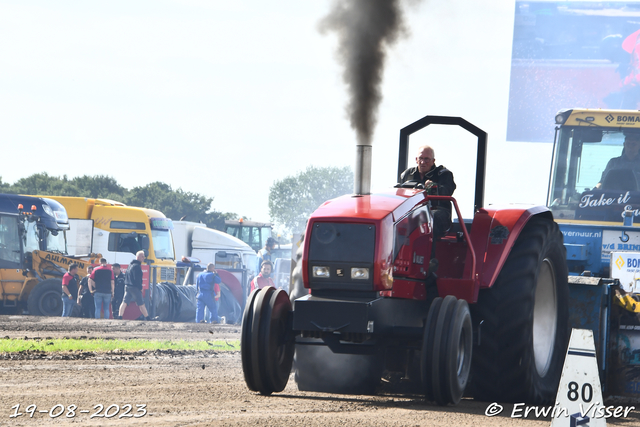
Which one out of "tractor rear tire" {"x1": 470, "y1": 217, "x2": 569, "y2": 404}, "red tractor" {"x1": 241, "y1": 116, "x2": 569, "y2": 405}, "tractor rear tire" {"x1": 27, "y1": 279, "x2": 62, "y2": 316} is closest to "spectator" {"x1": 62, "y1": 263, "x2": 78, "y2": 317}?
"tractor rear tire" {"x1": 27, "y1": 279, "x2": 62, "y2": 316}

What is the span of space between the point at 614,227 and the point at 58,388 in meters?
6.30

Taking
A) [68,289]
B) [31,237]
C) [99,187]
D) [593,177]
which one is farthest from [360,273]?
[99,187]

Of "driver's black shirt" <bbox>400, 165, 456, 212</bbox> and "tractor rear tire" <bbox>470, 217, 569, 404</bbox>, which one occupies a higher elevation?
"driver's black shirt" <bbox>400, 165, 456, 212</bbox>

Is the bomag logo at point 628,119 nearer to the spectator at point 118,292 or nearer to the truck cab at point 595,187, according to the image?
the truck cab at point 595,187

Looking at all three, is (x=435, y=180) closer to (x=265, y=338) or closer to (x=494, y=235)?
(x=494, y=235)

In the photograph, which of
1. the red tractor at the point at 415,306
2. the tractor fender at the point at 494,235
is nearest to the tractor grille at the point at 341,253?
the red tractor at the point at 415,306

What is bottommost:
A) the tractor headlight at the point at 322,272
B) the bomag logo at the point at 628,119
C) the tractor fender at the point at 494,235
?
the tractor headlight at the point at 322,272

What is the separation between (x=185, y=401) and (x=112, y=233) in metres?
22.1

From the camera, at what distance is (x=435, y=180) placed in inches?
290

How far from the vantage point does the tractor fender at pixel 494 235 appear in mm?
6820

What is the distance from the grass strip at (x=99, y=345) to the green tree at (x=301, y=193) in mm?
83725

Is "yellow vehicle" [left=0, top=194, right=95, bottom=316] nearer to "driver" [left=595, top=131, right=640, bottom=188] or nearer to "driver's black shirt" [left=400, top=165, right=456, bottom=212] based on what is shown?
"driver" [left=595, top=131, right=640, bottom=188]

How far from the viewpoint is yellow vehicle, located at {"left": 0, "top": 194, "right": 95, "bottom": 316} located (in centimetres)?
2339

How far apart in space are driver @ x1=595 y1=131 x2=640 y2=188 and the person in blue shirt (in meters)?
12.4
